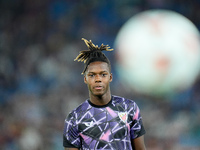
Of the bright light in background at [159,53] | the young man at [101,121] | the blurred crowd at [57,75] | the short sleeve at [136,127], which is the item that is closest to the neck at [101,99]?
the young man at [101,121]

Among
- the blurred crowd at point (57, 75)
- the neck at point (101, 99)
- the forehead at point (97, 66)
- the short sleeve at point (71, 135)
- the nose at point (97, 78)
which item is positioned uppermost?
the blurred crowd at point (57, 75)

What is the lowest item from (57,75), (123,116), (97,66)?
(123,116)

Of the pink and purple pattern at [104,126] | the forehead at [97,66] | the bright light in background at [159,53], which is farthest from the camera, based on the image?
the bright light in background at [159,53]

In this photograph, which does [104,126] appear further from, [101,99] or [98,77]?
[98,77]

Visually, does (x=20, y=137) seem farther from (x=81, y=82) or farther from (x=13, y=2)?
(x=13, y=2)

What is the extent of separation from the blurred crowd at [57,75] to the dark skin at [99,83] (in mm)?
5133

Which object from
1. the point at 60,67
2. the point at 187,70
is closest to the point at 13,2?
the point at 60,67

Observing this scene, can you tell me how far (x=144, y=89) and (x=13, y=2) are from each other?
4.28m

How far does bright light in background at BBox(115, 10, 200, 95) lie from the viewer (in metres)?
7.92

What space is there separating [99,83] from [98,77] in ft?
0.18

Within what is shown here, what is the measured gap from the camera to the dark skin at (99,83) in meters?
2.77

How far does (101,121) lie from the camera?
110 inches

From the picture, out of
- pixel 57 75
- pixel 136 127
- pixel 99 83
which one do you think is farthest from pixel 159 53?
pixel 99 83

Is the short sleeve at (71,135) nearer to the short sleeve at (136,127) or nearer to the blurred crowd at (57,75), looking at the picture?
the short sleeve at (136,127)
